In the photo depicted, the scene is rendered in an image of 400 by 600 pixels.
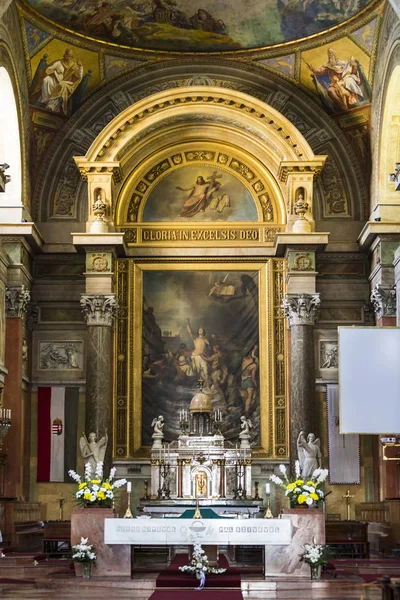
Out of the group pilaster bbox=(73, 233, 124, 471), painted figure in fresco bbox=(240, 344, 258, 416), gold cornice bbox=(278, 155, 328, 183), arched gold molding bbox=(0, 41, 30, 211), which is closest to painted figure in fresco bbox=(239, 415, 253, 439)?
painted figure in fresco bbox=(240, 344, 258, 416)

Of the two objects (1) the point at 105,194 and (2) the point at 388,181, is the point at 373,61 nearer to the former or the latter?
(2) the point at 388,181

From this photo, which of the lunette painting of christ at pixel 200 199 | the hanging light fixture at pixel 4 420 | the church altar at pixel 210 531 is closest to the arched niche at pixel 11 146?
the lunette painting of christ at pixel 200 199

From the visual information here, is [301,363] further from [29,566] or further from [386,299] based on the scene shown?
[29,566]

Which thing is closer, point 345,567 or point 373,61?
point 345,567

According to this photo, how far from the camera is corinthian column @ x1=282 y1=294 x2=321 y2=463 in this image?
27.7m

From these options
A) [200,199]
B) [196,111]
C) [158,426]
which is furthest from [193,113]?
[158,426]

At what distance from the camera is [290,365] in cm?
2850

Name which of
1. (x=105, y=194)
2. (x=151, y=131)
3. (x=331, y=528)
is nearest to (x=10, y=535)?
(x=331, y=528)

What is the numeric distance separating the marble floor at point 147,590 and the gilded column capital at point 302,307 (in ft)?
34.0

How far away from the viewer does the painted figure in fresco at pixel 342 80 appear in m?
29.1

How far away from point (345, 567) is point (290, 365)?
8029 mm

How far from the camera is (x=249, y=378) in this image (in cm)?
2948

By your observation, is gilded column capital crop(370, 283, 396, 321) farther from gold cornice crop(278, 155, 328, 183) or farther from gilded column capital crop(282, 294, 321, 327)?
gold cornice crop(278, 155, 328, 183)

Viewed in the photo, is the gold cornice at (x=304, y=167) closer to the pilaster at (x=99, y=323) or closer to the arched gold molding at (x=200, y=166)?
the arched gold molding at (x=200, y=166)
